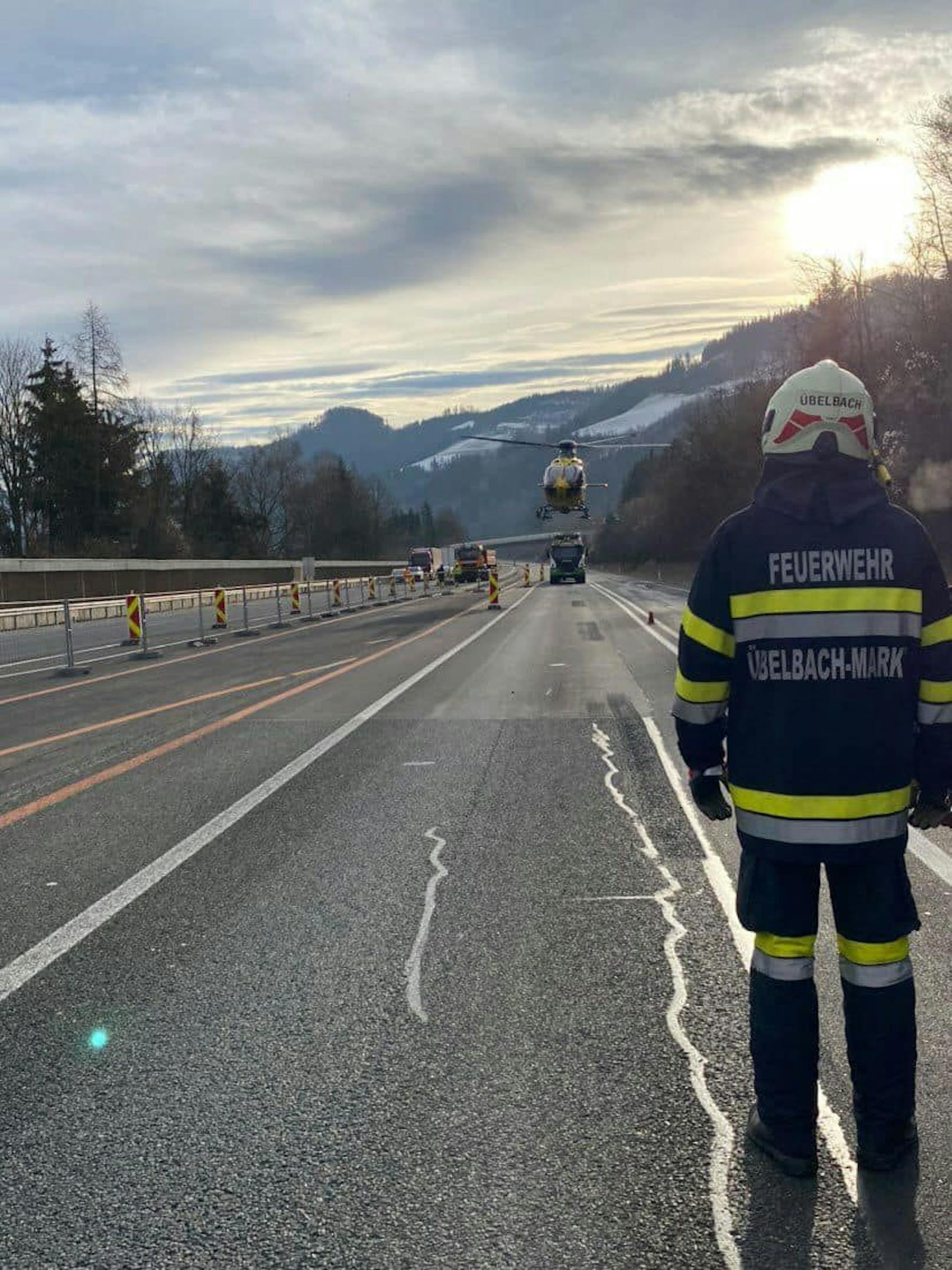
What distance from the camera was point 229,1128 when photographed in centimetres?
349

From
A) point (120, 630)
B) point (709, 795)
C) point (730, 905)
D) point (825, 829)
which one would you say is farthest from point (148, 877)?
point (120, 630)

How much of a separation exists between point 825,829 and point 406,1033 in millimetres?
1721

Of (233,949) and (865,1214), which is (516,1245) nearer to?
(865,1214)

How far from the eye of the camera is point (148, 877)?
6375mm

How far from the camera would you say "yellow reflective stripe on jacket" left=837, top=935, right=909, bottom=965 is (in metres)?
3.36

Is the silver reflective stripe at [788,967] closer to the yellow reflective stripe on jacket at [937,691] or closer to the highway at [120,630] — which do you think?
the yellow reflective stripe on jacket at [937,691]

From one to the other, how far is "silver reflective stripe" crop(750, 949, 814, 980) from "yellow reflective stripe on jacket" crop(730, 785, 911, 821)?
401 millimetres

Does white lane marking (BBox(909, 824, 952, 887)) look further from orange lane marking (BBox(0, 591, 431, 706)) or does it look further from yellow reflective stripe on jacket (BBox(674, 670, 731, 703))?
orange lane marking (BBox(0, 591, 431, 706))

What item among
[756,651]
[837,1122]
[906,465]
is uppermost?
[906,465]

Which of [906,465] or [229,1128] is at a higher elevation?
[906,465]

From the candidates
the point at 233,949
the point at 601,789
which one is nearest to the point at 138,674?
the point at 601,789

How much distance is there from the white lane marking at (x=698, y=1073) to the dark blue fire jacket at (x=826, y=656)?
0.82 m

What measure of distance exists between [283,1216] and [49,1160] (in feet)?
2.58

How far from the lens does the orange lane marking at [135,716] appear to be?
1131 centimetres
